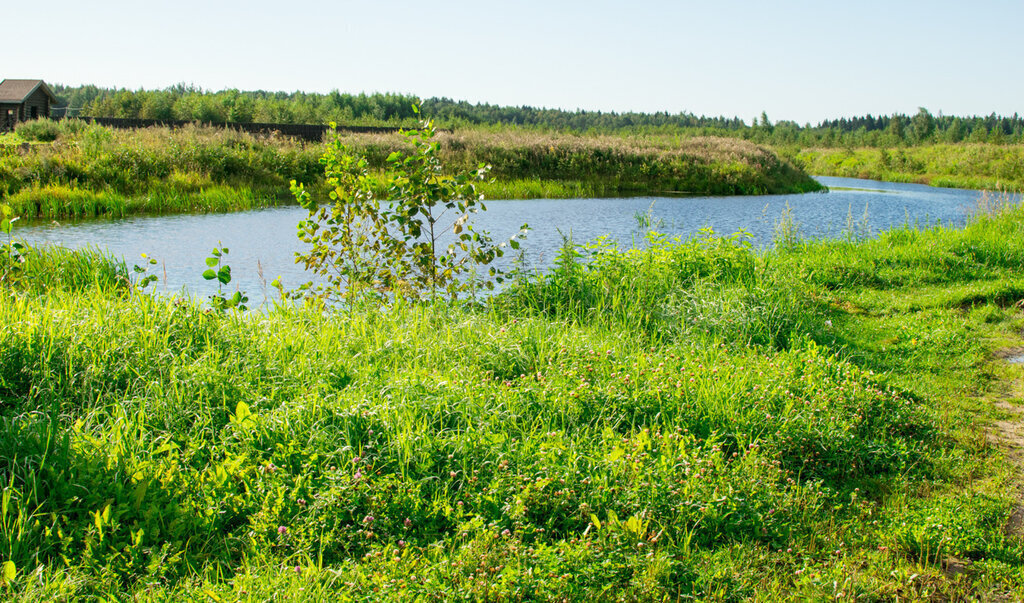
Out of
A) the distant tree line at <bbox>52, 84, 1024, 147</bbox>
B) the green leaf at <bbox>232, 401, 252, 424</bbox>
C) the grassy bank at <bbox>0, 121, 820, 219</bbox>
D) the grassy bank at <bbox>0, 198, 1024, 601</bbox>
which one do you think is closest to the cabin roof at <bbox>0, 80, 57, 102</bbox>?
the distant tree line at <bbox>52, 84, 1024, 147</bbox>

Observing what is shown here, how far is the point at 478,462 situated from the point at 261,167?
1979 centimetres

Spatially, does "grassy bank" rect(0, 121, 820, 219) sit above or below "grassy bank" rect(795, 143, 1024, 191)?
below

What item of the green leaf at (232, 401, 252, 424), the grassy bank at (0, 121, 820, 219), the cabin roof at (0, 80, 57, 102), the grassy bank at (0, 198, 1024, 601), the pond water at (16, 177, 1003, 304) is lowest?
the grassy bank at (0, 198, 1024, 601)

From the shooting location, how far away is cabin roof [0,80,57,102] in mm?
40500

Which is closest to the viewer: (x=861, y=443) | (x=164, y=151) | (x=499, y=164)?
(x=861, y=443)

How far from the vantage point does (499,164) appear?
25.8 meters

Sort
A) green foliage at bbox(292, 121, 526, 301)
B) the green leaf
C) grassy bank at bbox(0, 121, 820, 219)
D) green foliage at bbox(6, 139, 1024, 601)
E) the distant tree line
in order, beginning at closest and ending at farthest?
green foliage at bbox(6, 139, 1024, 601) < the green leaf < green foliage at bbox(292, 121, 526, 301) < grassy bank at bbox(0, 121, 820, 219) < the distant tree line

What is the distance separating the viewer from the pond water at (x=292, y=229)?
32.0 ft

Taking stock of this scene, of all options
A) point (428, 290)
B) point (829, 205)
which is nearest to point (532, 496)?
point (428, 290)

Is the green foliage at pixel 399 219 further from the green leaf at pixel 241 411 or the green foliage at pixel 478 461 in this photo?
the green leaf at pixel 241 411

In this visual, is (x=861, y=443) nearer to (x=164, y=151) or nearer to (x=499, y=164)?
(x=164, y=151)

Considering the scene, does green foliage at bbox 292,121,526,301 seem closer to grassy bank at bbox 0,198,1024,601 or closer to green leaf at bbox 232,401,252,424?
grassy bank at bbox 0,198,1024,601

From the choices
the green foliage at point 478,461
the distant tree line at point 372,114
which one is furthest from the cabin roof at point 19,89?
the green foliage at point 478,461

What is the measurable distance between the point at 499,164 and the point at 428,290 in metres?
19.5
